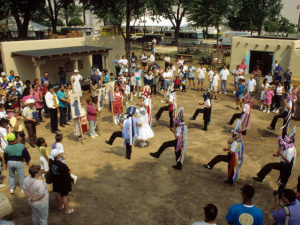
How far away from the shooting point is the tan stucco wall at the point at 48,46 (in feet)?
50.3

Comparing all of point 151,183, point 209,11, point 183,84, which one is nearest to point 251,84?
point 183,84

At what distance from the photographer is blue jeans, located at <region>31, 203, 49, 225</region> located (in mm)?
5168

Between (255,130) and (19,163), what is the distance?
30.8ft

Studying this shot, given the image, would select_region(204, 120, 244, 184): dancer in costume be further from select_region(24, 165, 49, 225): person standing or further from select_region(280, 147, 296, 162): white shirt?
select_region(24, 165, 49, 225): person standing

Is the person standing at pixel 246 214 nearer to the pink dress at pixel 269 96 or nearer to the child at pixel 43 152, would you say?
the child at pixel 43 152

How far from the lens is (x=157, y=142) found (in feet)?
33.7

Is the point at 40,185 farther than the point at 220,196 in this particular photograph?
No

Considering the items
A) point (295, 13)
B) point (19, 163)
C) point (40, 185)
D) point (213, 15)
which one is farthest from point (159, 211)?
point (295, 13)

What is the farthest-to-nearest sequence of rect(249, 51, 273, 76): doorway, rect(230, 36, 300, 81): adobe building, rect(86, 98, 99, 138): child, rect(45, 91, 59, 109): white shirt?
rect(249, 51, 273, 76): doorway → rect(230, 36, 300, 81): adobe building → rect(45, 91, 59, 109): white shirt → rect(86, 98, 99, 138): child

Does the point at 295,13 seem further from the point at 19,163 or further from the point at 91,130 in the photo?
the point at 19,163

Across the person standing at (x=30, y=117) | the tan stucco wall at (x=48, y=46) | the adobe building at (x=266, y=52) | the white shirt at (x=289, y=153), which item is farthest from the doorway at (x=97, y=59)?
the white shirt at (x=289, y=153)

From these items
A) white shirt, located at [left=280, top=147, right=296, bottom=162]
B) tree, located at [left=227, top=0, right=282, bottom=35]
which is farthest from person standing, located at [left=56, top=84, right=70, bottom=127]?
tree, located at [left=227, top=0, right=282, bottom=35]

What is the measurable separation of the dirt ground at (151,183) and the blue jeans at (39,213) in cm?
56

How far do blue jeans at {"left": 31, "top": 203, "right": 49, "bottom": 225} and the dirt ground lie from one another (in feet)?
1.83
